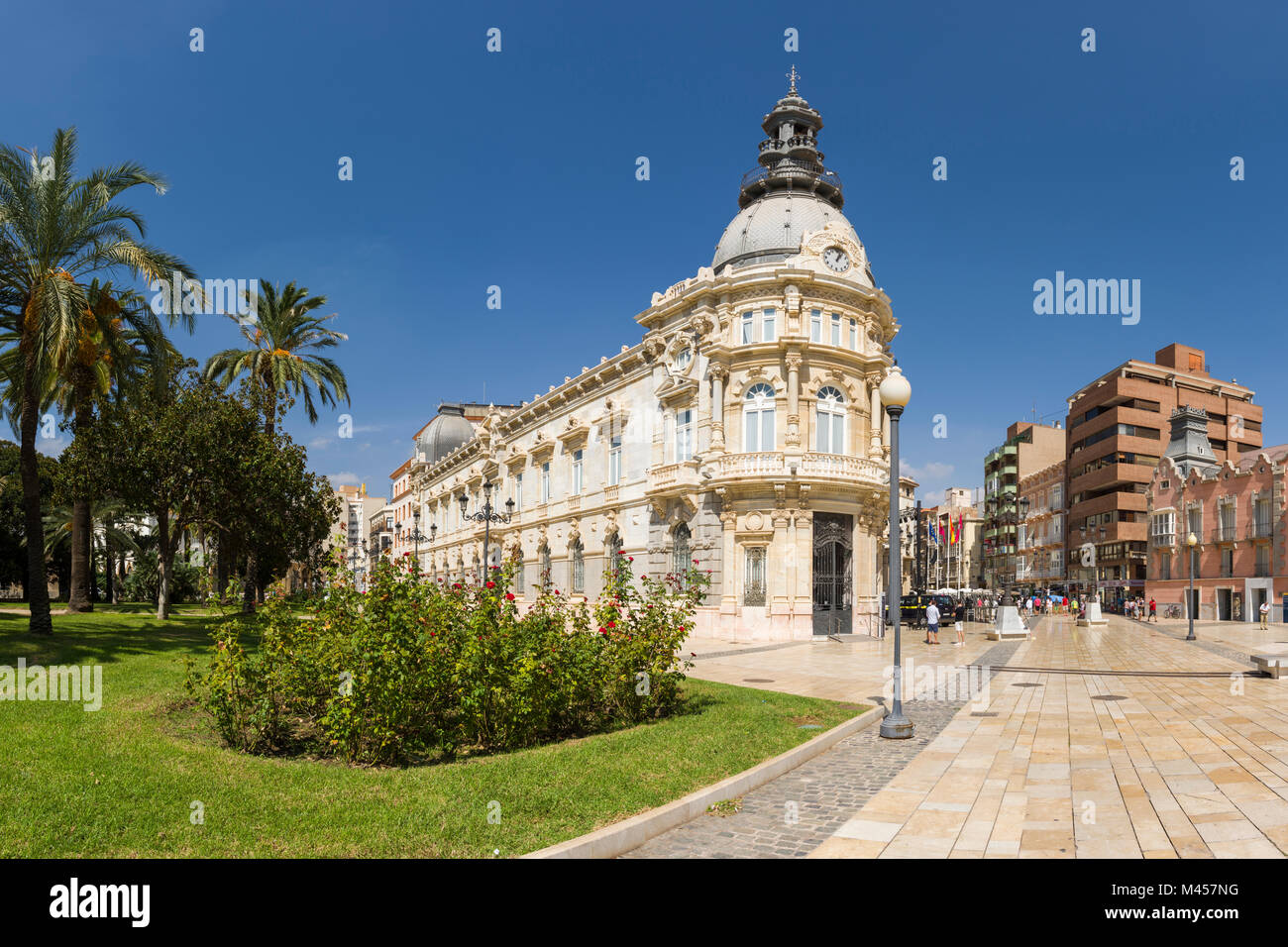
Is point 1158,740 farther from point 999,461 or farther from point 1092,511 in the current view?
point 999,461

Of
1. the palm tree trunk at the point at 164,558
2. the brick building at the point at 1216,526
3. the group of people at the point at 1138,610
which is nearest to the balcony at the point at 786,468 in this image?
the palm tree trunk at the point at 164,558

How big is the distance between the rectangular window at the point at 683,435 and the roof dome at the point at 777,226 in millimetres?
7129

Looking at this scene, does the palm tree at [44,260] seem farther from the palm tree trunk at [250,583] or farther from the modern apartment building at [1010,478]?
the modern apartment building at [1010,478]

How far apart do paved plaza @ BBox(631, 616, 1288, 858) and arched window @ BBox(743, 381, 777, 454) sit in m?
14.6

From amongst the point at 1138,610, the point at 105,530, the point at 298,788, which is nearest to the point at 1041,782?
the point at 298,788

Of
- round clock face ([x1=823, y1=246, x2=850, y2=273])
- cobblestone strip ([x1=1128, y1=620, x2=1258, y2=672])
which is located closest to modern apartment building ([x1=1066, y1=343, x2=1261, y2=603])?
cobblestone strip ([x1=1128, y1=620, x2=1258, y2=672])

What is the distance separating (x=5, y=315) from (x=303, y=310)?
44.7ft

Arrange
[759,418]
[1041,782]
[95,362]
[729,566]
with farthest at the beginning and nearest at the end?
[759,418], [729,566], [95,362], [1041,782]

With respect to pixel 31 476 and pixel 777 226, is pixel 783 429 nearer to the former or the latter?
pixel 777 226

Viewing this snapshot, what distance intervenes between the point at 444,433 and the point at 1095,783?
242ft

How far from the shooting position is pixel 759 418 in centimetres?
3034

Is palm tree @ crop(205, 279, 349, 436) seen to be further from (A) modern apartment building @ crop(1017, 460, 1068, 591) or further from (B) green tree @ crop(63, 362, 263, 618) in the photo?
(A) modern apartment building @ crop(1017, 460, 1068, 591)

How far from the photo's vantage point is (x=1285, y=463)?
4803cm
